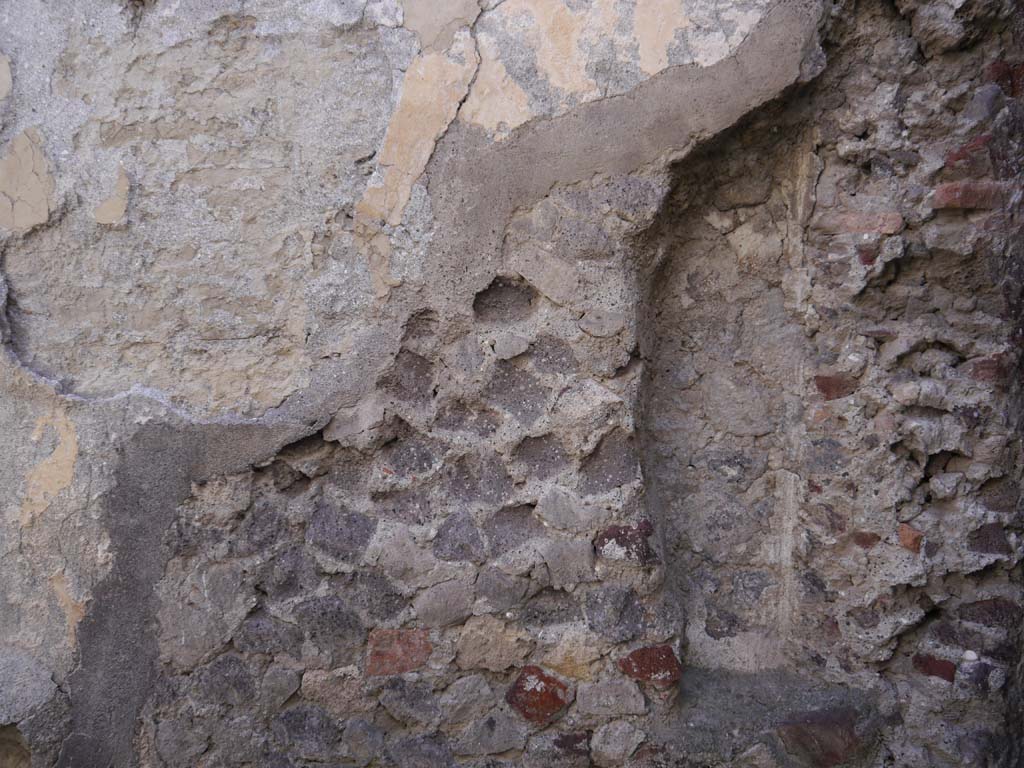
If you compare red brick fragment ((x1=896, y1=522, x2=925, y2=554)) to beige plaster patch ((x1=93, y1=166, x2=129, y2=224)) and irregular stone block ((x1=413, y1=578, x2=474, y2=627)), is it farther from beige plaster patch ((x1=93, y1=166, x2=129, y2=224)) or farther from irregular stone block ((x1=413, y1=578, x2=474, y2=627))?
beige plaster patch ((x1=93, y1=166, x2=129, y2=224))

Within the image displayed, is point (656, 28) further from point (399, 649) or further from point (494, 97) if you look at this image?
point (399, 649)

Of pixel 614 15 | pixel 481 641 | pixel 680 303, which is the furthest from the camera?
pixel 680 303

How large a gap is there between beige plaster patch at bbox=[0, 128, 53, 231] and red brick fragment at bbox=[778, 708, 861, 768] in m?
1.91

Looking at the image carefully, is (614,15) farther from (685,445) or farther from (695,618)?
(695,618)

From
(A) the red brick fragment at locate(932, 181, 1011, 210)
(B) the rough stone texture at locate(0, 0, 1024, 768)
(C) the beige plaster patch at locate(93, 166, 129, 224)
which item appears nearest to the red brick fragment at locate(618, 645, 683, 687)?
(B) the rough stone texture at locate(0, 0, 1024, 768)

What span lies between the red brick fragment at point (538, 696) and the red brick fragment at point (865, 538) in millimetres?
700

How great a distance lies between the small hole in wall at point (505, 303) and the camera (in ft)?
5.53

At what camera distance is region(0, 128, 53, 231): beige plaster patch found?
5.49 feet

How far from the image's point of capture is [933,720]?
168 centimetres

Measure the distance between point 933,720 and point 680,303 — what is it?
103cm

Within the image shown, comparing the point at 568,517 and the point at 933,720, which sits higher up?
the point at 568,517

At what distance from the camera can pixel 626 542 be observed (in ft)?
5.46

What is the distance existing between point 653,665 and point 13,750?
53.7 inches

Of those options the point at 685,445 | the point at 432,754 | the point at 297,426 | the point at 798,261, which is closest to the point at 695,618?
the point at 685,445
